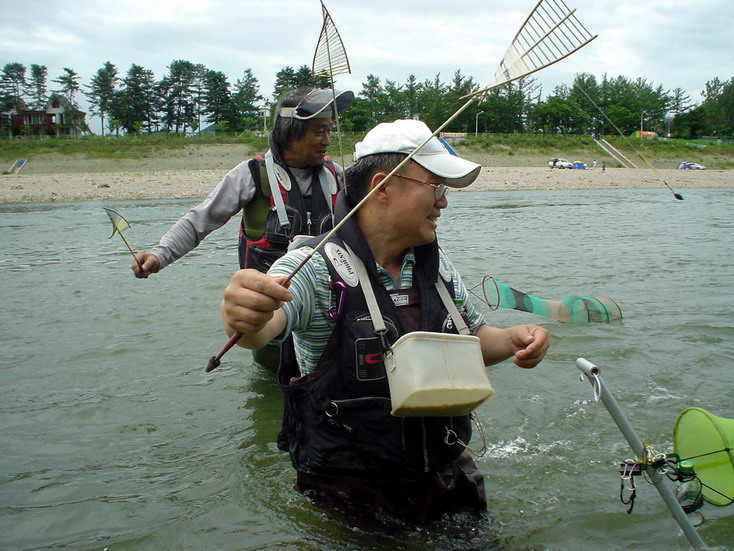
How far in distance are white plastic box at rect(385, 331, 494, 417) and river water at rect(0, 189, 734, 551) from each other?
2.94 ft

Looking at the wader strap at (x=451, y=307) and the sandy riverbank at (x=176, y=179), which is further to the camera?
the sandy riverbank at (x=176, y=179)

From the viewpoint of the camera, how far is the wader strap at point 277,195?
4676 millimetres

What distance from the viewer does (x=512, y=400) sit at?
5707 millimetres

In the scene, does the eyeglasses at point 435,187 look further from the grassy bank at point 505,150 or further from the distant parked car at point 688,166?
the distant parked car at point 688,166

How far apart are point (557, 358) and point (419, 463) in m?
4.37

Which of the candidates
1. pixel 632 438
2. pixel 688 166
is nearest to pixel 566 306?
pixel 632 438

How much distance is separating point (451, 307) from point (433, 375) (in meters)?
0.57

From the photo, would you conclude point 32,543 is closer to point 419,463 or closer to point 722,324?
point 419,463

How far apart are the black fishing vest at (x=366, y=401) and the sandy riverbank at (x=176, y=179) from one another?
34721mm

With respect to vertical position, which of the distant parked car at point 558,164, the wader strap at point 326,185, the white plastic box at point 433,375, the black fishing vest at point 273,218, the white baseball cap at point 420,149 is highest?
the distant parked car at point 558,164

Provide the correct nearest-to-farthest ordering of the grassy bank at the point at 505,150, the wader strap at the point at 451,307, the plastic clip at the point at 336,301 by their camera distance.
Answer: the plastic clip at the point at 336,301 < the wader strap at the point at 451,307 < the grassy bank at the point at 505,150

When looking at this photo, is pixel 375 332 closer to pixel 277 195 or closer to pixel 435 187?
pixel 435 187

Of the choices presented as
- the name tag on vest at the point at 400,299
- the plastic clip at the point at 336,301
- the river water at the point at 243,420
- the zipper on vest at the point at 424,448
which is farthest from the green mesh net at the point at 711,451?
the plastic clip at the point at 336,301

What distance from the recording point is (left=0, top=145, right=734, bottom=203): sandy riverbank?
3638 cm
